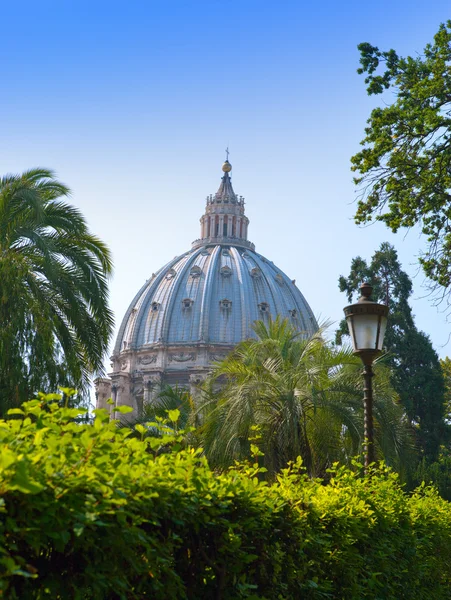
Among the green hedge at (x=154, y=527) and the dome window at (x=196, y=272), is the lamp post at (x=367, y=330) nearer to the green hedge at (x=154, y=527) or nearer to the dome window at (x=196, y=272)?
the green hedge at (x=154, y=527)

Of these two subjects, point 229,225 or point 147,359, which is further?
point 229,225

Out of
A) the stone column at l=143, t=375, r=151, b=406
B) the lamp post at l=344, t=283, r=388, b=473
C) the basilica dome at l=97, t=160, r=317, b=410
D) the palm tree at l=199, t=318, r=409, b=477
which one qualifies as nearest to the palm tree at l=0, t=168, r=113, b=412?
the palm tree at l=199, t=318, r=409, b=477

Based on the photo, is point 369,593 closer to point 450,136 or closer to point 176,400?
point 450,136

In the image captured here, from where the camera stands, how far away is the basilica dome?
9150 cm

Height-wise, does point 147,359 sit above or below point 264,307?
below

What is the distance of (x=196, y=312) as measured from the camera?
9519 cm

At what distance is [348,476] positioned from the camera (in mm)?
7266

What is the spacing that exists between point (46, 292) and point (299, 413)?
4.51 m

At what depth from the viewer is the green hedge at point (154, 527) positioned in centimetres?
292

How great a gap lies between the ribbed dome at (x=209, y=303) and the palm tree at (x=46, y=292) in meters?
76.1

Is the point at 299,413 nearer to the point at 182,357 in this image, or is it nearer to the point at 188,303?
the point at 182,357

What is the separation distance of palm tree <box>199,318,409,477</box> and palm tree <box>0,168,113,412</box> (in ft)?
8.01

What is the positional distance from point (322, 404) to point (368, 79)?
521 cm

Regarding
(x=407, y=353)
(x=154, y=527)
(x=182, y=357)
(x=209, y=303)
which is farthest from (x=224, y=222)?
(x=154, y=527)
